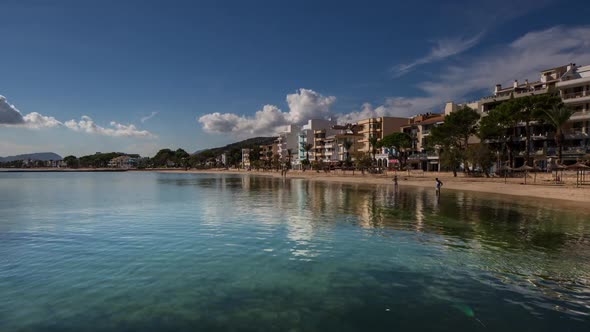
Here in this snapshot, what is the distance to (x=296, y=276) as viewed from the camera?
12.3 meters

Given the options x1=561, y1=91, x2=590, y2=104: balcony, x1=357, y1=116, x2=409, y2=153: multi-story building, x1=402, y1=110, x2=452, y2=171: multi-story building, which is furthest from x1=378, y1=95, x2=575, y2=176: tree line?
x1=357, y1=116, x2=409, y2=153: multi-story building

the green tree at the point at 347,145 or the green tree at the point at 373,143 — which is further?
the green tree at the point at 347,145

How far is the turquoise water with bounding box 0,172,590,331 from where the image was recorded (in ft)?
29.0

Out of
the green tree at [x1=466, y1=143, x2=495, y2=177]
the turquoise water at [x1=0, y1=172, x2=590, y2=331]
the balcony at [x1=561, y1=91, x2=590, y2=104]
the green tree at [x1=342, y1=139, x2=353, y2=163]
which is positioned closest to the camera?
the turquoise water at [x1=0, y1=172, x2=590, y2=331]

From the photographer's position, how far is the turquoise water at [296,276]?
885 cm

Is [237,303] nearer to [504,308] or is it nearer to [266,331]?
[266,331]

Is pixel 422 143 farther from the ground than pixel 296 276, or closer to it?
farther from the ground

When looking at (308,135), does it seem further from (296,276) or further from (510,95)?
(296,276)

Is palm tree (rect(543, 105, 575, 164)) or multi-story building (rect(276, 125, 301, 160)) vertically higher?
multi-story building (rect(276, 125, 301, 160))

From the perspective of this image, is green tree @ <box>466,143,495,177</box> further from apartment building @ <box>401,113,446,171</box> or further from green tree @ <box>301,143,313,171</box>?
green tree @ <box>301,143,313,171</box>

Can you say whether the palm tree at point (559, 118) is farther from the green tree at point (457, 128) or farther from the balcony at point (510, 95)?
the green tree at point (457, 128)

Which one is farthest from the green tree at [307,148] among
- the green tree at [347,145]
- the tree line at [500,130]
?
the tree line at [500,130]

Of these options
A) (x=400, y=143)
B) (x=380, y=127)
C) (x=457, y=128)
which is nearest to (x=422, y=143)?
(x=400, y=143)

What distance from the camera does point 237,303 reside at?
9.84 m
